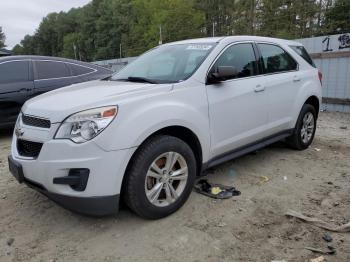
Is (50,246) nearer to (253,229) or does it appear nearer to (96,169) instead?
(96,169)

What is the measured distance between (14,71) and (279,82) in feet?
16.2

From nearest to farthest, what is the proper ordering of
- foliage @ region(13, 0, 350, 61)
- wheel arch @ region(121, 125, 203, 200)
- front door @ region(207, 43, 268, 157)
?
wheel arch @ region(121, 125, 203, 200) < front door @ region(207, 43, 268, 157) < foliage @ region(13, 0, 350, 61)

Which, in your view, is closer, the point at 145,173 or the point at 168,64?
the point at 145,173

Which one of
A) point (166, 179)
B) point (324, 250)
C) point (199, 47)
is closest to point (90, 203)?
point (166, 179)

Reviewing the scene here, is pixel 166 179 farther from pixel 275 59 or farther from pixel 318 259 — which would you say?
pixel 275 59

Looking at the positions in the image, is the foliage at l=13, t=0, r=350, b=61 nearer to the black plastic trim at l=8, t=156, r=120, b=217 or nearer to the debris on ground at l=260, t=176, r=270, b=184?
the debris on ground at l=260, t=176, r=270, b=184

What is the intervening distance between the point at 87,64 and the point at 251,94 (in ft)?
15.9

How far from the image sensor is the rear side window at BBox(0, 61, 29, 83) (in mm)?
6762

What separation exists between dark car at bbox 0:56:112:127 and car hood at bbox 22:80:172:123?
3.37 meters

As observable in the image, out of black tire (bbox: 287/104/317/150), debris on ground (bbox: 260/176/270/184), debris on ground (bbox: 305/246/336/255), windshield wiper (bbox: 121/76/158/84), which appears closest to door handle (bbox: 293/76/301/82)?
black tire (bbox: 287/104/317/150)

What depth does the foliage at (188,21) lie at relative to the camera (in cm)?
2791

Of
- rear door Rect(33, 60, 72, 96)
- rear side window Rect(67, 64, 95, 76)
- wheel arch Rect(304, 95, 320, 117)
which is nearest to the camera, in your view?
wheel arch Rect(304, 95, 320, 117)

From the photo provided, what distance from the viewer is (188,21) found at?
4503 centimetres

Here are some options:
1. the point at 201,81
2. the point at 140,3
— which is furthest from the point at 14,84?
the point at 140,3
